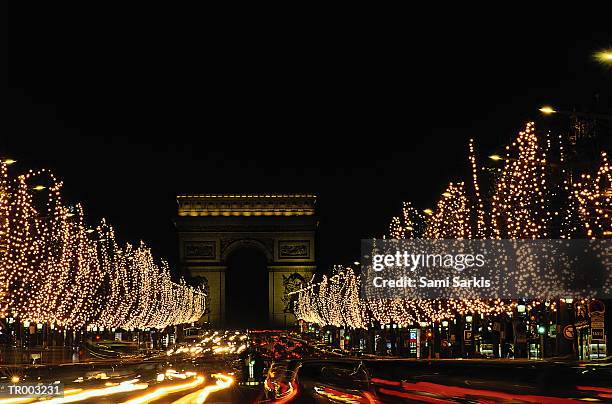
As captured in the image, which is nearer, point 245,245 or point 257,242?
point 257,242

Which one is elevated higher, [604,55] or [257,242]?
[257,242]

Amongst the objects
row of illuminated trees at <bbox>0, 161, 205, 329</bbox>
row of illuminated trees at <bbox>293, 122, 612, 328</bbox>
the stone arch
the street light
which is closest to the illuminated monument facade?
the stone arch

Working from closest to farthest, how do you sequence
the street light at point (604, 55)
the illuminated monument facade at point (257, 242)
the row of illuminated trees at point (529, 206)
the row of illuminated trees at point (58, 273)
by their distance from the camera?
the street light at point (604, 55) < the row of illuminated trees at point (529, 206) < the row of illuminated trees at point (58, 273) < the illuminated monument facade at point (257, 242)

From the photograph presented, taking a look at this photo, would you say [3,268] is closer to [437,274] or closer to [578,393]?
[437,274]

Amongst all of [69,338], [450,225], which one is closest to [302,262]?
[69,338]

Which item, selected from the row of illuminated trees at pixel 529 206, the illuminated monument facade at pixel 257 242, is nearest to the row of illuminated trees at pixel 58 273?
the row of illuminated trees at pixel 529 206

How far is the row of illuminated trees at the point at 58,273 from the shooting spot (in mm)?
55094

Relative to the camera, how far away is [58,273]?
67.9 m

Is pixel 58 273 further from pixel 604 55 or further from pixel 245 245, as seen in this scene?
pixel 245 245

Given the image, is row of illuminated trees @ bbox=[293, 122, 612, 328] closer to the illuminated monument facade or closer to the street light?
the street light

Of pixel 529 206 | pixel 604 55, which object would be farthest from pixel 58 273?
pixel 604 55

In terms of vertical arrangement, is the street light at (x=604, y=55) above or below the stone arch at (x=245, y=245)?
below

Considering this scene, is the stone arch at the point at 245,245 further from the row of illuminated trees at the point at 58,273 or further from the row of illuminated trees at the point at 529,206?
the row of illuminated trees at the point at 529,206

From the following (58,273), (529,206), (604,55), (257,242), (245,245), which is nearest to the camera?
(604,55)
